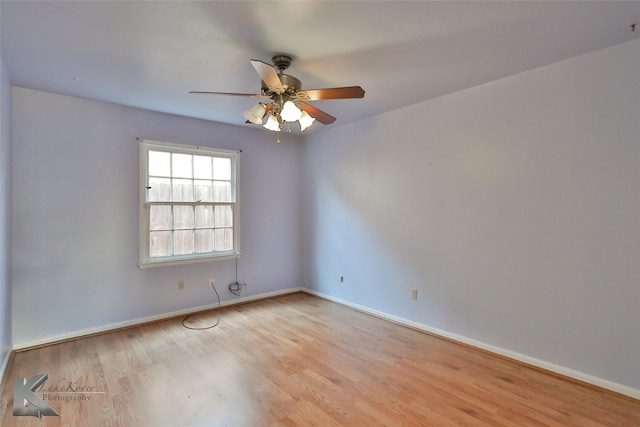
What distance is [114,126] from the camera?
3492 millimetres

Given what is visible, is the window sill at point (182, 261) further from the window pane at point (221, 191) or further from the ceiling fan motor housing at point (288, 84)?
the ceiling fan motor housing at point (288, 84)

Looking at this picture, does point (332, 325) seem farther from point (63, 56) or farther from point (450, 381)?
point (63, 56)

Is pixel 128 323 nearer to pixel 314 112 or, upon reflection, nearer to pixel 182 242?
pixel 182 242

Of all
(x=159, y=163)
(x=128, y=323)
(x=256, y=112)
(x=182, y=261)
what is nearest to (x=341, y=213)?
(x=182, y=261)

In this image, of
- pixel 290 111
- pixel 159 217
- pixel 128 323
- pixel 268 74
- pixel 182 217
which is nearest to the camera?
pixel 268 74

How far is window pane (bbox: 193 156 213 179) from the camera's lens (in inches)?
161

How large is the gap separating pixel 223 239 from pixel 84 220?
158 centimetres

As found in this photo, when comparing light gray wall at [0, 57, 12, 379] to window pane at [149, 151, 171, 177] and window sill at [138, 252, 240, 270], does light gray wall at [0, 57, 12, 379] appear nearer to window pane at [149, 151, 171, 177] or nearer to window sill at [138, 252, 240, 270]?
window sill at [138, 252, 240, 270]

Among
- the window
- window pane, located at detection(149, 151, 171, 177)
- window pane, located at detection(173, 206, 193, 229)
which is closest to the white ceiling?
window pane, located at detection(149, 151, 171, 177)

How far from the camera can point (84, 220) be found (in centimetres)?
333

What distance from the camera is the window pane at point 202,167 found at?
161 inches

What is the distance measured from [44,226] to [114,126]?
1254mm

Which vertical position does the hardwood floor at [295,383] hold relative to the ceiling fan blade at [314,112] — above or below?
below

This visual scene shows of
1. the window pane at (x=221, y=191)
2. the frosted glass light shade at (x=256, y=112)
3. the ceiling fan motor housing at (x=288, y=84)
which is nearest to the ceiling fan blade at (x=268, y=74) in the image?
the ceiling fan motor housing at (x=288, y=84)
